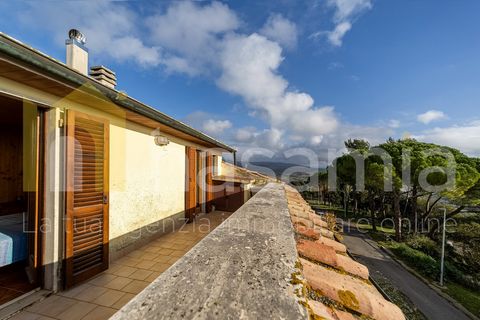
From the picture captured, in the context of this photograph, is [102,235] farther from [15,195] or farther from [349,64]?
[349,64]

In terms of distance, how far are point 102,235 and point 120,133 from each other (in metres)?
1.93

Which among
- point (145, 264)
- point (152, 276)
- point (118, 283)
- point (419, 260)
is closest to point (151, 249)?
point (145, 264)

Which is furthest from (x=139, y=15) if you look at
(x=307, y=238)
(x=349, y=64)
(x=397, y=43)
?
(x=349, y=64)

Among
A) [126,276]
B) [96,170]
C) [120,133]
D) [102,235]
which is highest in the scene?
[120,133]

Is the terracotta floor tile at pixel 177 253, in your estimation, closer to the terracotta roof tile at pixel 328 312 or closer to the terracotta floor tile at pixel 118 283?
the terracotta floor tile at pixel 118 283

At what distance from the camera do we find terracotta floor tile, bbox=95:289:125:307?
2848mm

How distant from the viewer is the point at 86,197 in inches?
133

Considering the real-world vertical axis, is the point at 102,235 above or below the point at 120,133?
below

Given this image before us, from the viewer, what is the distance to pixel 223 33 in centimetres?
1084

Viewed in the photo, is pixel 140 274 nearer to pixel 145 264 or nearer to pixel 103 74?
pixel 145 264

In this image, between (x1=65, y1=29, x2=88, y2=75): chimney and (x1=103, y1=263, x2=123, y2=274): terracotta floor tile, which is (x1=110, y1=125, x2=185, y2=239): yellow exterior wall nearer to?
(x1=103, y1=263, x2=123, y2=274): terracotta floor tile

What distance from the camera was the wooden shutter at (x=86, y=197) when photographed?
3109 mm

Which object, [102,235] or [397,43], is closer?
[102,235]

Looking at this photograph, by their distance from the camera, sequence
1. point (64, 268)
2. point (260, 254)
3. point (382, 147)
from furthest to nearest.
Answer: point (382, 147)
point (64, 268)
point (260, 254)
